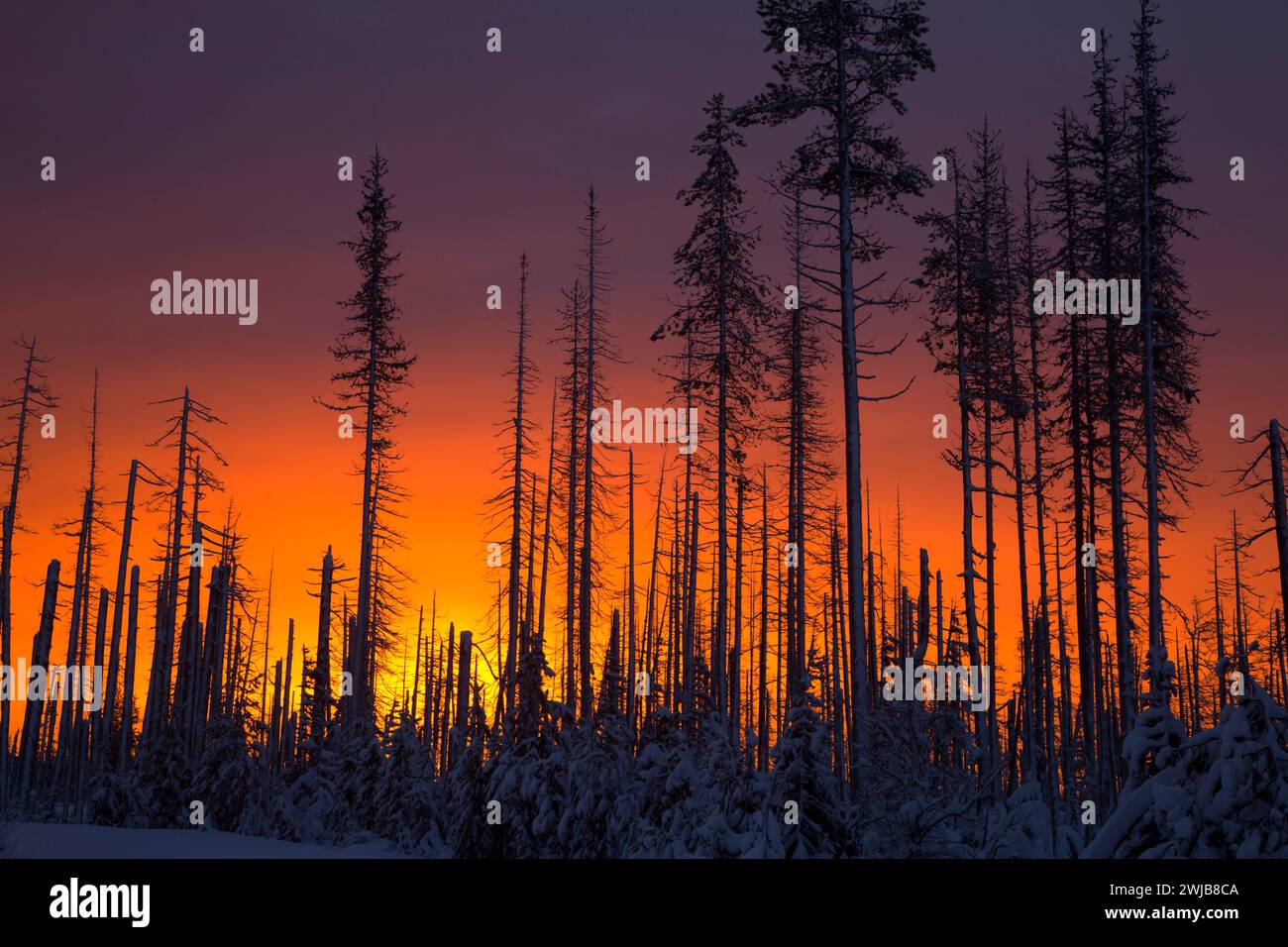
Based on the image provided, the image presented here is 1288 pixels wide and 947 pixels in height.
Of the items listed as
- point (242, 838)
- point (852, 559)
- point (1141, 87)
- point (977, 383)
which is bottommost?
point (242, 838)

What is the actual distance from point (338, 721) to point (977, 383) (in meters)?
20.4

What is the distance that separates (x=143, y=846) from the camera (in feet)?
57.8

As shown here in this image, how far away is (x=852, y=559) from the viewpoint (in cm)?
1814

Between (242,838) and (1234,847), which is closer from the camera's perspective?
(1234,847)

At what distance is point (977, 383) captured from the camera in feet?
97.1

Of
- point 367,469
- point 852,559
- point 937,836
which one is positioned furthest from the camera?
point 367,469

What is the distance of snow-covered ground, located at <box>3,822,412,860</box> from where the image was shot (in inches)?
625

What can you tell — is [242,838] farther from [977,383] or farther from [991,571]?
[977,383]

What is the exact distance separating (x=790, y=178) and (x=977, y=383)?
40.6ft

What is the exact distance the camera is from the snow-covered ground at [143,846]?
15883 millimetres
